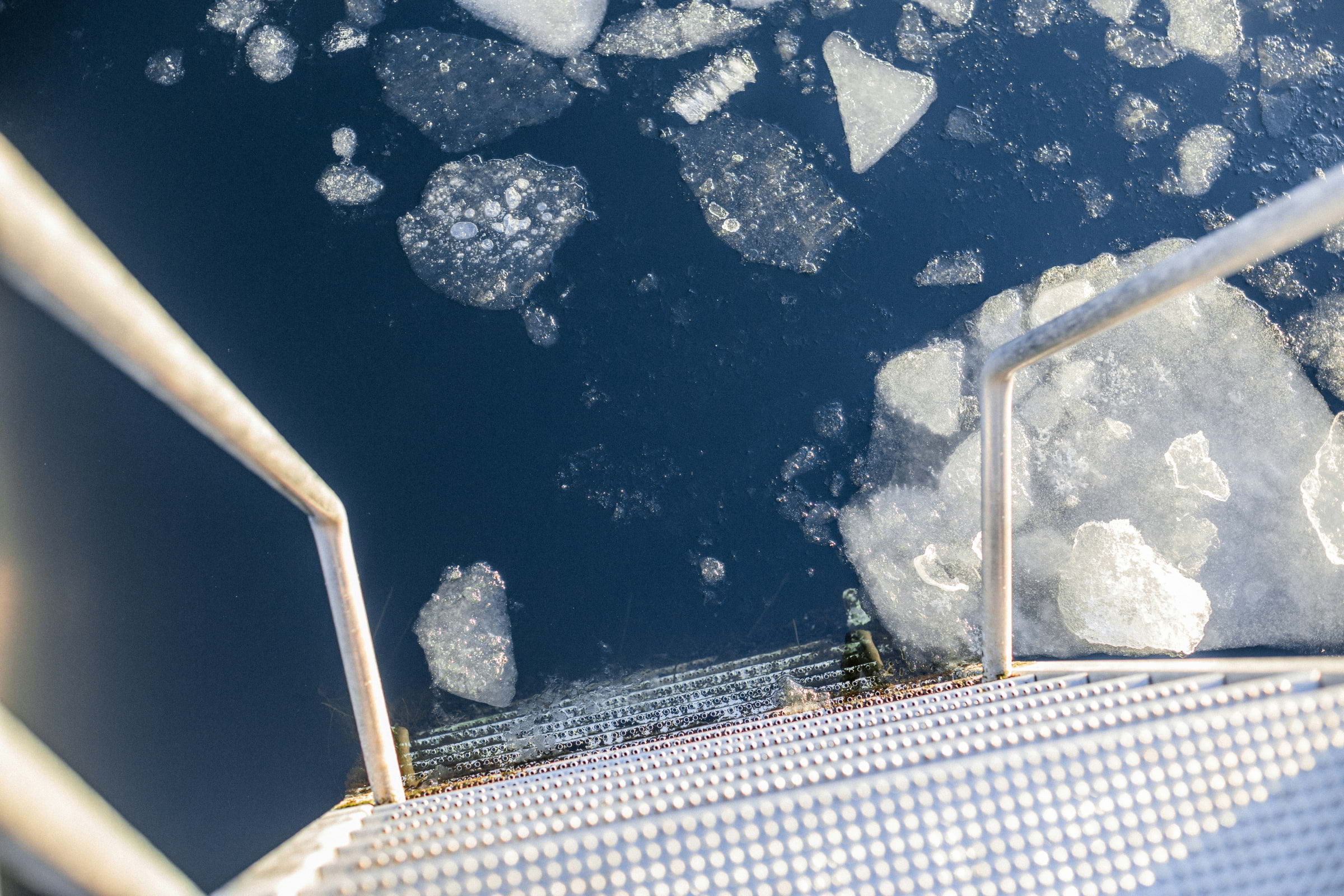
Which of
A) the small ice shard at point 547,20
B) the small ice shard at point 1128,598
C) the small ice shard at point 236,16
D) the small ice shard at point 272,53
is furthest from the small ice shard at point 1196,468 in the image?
the small ice shard at point 236,16

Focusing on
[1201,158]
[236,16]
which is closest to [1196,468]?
[1201,158]

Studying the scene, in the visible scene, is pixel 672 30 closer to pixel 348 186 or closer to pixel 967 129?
pixel 967 129

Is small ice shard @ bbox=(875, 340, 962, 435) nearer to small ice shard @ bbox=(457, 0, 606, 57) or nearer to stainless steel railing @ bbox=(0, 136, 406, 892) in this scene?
small ice shard @ bbox=(457, 0, 606, 57)

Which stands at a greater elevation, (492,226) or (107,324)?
(107,324)


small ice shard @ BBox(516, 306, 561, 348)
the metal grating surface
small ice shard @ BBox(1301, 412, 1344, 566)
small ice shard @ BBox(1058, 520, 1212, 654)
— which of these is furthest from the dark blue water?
the metal grating surface

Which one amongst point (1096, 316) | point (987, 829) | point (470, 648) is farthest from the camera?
point (470, 648)
